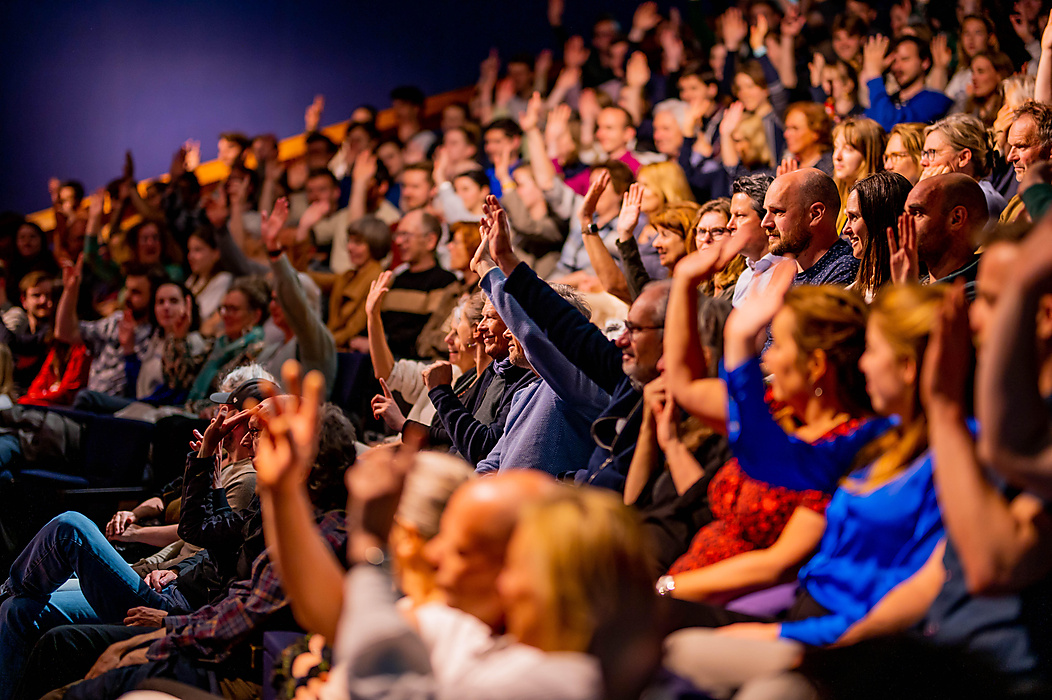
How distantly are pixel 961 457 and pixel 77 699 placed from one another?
179 centimetres

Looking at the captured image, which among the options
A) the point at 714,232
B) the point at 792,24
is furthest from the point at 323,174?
the point at 714,232

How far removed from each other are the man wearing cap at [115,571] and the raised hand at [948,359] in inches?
65.6

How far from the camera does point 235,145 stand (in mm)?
6820

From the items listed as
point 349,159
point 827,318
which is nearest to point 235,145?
point 349,159

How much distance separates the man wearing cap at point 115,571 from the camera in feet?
8.06

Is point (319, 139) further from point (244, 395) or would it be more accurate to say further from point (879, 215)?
point (879, 215)

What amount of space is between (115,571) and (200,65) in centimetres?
549

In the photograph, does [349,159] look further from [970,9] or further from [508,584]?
[508,584]

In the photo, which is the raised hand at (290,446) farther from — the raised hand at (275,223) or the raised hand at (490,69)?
the raised hand at (490,69)

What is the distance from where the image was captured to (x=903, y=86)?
15.1ft

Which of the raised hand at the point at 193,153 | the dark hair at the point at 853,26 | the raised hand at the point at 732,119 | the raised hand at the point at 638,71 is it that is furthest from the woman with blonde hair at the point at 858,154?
the raised hand at the point at 193,153

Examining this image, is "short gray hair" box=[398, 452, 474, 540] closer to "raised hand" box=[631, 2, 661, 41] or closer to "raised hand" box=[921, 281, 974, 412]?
"raised hand" box=[921, 281, 974, 412]

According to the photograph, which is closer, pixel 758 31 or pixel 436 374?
pixel 436 374

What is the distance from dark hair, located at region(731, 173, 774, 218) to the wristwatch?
158 cm
